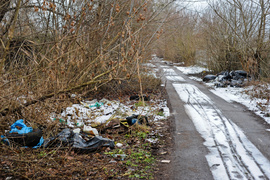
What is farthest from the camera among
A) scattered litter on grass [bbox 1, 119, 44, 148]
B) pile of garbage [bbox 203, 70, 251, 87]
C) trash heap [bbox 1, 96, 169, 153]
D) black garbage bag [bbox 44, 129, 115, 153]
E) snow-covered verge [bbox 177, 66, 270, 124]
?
pile of garbage [bbox 203, 70, 251, 87]

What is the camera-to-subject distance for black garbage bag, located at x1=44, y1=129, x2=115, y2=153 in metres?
5.09

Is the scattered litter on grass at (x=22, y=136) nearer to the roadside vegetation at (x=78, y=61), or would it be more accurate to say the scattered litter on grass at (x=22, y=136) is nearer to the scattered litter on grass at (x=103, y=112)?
the roadside vegetation at (x=78, y=61)

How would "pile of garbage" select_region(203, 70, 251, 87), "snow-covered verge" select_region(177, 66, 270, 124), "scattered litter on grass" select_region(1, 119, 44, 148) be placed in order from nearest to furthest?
"scattered litter on grass" select_region(1, 119, 44, 148), "snow-covered verge" select_region(177, 66, 270, 124), "pile of garbage" select_region(203, 70, 251, 87)

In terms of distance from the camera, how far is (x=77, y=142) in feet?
17.0

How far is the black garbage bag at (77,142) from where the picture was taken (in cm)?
509

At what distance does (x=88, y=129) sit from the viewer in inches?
240

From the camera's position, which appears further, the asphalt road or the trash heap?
the trash heap

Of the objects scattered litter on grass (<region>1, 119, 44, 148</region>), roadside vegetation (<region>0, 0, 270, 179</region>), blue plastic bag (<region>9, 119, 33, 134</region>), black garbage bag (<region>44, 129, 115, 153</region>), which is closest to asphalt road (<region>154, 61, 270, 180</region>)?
roadside vegetation (<region>0, 0, 270, 179</region>)

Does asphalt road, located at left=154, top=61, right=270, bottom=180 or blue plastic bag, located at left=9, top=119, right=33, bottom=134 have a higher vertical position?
blue plastic bag, located at left=9, top=119, right=33, bottom=134

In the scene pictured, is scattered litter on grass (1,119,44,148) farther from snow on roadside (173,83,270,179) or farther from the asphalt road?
snow on roadside (173,83,270,179)

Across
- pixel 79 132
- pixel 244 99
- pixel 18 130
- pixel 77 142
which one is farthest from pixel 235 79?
pixel 18 130

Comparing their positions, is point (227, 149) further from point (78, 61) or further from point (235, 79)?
point (235, 79)

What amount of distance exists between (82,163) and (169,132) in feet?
9.67

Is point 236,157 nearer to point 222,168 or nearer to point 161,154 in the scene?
point 222,168
